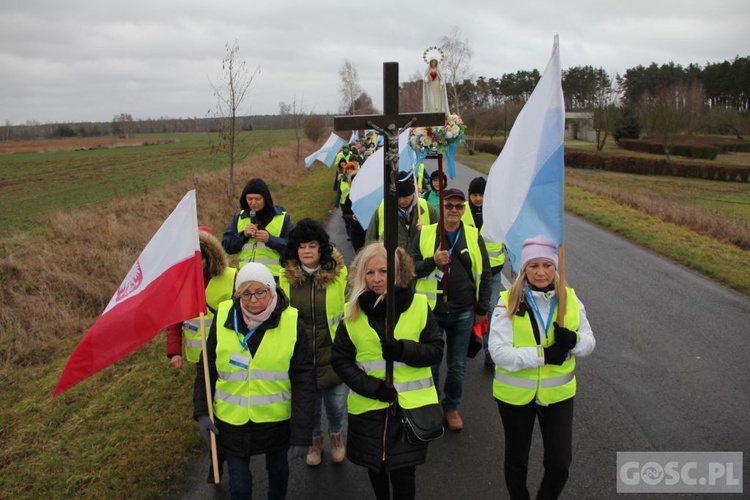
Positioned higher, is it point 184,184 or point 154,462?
point 184,184

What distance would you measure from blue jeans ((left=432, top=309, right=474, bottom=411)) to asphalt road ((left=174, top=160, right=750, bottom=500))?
0.32 metres

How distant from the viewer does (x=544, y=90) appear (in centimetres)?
351

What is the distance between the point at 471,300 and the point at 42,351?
5823 mm

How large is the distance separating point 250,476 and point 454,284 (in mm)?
2173

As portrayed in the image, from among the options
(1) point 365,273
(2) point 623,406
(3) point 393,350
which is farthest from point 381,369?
(2) point 623,406

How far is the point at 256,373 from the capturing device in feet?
10.6

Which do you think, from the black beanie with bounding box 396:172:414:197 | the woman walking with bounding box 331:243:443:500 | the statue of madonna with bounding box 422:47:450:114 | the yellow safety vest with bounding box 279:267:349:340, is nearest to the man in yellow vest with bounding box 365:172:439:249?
the black beanie with bounding box 396:172:414:197

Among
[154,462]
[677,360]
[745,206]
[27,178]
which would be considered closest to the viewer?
[154,462]

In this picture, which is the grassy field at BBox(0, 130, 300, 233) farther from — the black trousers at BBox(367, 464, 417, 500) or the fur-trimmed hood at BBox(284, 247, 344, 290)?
the black trousers at BBox(367, 464, 417, 500)

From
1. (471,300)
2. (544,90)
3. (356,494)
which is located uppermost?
(544,90)

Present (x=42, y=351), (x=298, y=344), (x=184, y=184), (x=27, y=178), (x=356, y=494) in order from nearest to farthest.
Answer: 1. (x=298, y=344)
2. (x=356, y=494)
3. (x=42, y=351)
4. (x=184, y=184)
5. (x=27, y=178)

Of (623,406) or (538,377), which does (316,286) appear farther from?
(623,406)

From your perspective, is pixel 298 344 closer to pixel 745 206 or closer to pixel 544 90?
pixel 544 90

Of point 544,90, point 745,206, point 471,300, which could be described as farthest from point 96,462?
point 745,206
